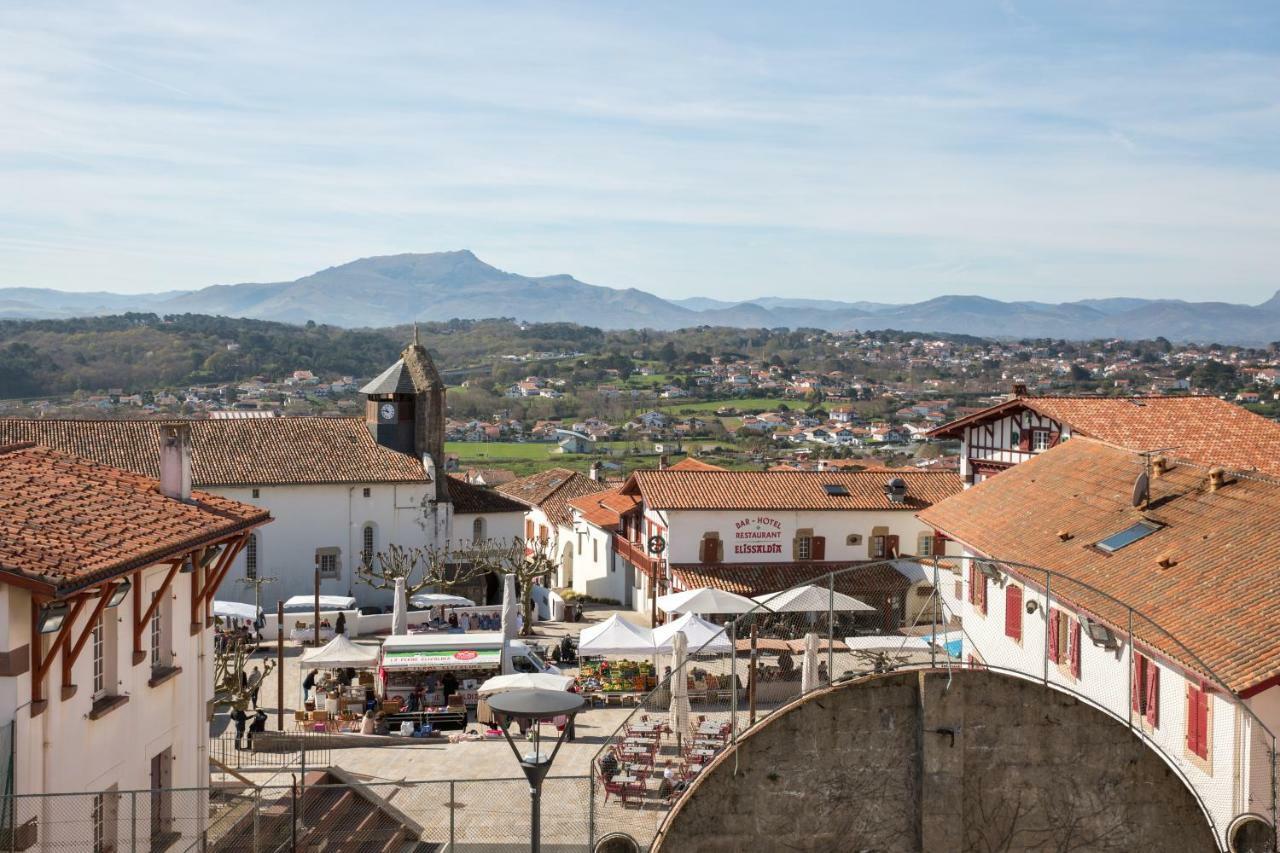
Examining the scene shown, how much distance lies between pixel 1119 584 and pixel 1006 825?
25.8 ft

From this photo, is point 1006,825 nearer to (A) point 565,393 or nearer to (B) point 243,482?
(B) point 243,482

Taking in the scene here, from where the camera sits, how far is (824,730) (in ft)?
43.7

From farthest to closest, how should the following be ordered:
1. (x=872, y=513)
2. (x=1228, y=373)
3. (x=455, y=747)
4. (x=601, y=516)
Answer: (x=1228, y=373), (x=601, y=516), (x=872, y=513), (x=455, y=747)

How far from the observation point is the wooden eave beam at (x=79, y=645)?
565 inches

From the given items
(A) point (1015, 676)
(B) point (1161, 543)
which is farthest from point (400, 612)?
(A) point (1015, 676)

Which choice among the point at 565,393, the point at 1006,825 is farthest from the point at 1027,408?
the point at 565,393

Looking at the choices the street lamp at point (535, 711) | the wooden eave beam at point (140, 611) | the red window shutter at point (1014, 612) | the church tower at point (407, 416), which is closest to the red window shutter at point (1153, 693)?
the red window shutter at point (1014, 612)

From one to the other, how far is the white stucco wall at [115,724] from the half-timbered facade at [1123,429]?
89.8ft

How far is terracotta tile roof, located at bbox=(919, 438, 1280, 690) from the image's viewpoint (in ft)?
55.7

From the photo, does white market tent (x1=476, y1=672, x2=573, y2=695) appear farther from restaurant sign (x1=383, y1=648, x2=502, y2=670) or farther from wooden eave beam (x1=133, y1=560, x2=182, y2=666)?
wooden eave beam (x1=133, y1=560, x2=182, y2=666)

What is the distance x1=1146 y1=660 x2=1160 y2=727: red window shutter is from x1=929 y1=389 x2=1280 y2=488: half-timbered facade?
18.9 meters

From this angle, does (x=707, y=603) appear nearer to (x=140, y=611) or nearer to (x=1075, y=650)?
(x=1075, y=650)

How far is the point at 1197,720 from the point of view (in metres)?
17.4

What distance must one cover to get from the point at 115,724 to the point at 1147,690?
14.4 metres
